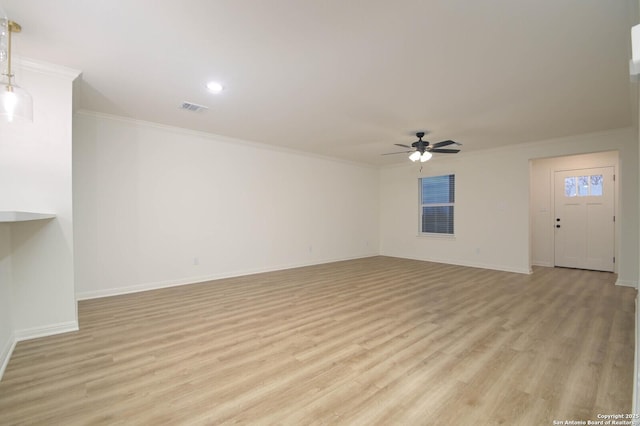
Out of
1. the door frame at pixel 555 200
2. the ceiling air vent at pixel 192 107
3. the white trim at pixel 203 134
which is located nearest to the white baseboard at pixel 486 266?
the door frame at pixel 555 200

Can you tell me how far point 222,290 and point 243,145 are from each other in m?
2.69

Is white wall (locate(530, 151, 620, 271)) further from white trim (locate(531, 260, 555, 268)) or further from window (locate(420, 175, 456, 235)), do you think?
window (locate(420, 175, 456, 235))

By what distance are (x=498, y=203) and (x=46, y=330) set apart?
7298 mm

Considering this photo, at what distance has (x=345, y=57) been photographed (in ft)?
8.46

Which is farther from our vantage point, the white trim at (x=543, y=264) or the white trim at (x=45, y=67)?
the white trim at (x=543, y=264)

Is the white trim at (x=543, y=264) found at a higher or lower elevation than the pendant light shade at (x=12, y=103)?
lower

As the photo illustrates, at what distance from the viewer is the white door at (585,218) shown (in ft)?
18.7

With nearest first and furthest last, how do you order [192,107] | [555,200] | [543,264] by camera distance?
[192,107] → [555,200] → [543,264]

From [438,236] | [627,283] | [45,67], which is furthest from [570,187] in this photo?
[45,67]

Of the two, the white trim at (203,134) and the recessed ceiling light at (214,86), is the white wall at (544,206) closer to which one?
the white trim at (203,134)

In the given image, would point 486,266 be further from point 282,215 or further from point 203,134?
point 203,134

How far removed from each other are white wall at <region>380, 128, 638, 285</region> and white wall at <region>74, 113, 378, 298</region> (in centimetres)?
238

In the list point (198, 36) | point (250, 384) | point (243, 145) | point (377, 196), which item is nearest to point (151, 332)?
point (250, 384)

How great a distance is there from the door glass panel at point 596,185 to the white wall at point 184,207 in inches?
217
